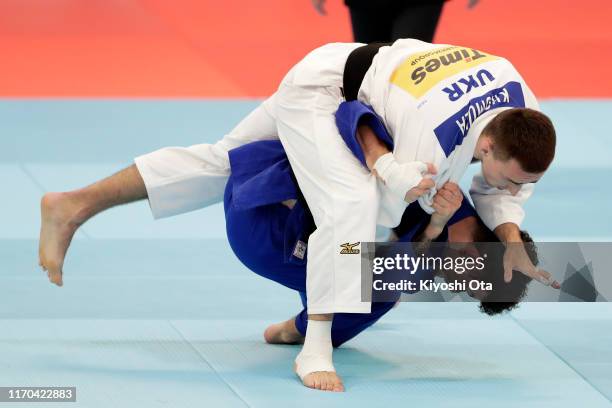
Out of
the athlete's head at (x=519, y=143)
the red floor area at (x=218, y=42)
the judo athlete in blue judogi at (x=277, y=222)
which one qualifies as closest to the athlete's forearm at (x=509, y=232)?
the judo athlete in blue judogi at (x=277, y=222)

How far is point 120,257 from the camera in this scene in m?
5.39

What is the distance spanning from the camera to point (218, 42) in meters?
10.0

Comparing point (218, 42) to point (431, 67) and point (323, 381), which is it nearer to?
point (431, 67)

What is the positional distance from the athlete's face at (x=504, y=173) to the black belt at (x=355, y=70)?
20.2 inches

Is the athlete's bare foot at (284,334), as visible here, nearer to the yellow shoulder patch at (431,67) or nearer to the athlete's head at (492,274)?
the athlete's head at (492,274)

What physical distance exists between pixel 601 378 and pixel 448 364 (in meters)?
0.53

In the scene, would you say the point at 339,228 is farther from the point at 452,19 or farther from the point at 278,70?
the point at 452,19

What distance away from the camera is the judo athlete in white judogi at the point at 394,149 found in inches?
149

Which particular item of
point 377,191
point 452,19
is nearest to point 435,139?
point 377,191

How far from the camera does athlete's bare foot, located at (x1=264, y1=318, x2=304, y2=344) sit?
437 centimetres

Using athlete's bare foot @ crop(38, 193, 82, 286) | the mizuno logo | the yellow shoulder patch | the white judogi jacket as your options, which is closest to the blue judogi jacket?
the white judogi jacket

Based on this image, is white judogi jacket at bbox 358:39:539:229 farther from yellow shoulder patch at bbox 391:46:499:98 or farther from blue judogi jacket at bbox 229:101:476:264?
blue judogi jacket at bbox 229:101:476:264

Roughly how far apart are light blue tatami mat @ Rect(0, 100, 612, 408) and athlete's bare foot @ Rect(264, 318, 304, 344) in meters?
0.04

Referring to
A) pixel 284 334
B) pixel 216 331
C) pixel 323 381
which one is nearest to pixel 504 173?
pixel 323 381
